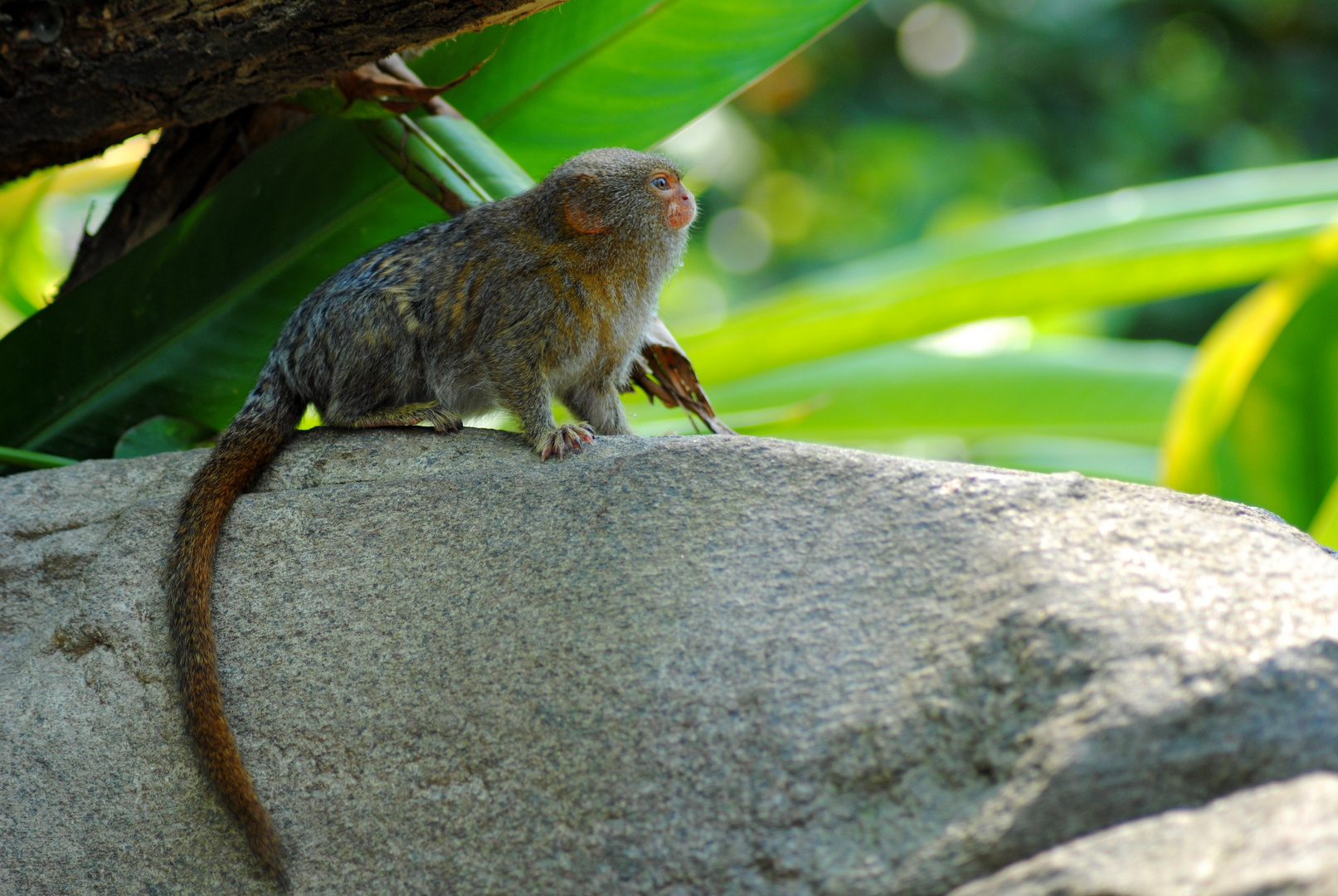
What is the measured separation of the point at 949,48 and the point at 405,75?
21.6ft

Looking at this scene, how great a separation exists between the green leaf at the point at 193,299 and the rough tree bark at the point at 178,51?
364 mm

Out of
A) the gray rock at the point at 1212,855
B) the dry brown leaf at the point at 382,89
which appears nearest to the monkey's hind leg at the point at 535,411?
the dry brown leaf at the point at 382,89

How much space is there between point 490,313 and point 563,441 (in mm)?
385

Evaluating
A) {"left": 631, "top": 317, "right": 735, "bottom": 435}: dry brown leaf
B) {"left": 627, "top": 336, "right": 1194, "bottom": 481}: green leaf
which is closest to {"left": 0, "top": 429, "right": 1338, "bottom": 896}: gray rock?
{"left": 631, "top": 317, "right": 735, "bottom": 435}: dry brown leaf

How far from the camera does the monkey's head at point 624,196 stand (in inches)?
90.7

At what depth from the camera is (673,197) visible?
2379mm

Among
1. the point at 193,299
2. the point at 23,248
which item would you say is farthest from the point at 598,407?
the point at 23,248

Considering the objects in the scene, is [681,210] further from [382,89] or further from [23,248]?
[23,248]

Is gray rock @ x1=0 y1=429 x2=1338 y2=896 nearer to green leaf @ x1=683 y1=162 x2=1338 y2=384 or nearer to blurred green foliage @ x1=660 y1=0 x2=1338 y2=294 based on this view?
green leaf @ x1=683 y1=162 x2=1338 y2=384

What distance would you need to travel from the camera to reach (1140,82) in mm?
8102

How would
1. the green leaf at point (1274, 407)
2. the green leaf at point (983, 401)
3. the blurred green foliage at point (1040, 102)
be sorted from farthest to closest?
the blurred green foliage at point (1040, 102) → the green leaf at point (983, 401) → the green leaf at point (1274, 407)

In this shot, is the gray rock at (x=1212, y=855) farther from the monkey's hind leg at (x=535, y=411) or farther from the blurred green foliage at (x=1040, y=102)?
the blurred green foliage at (x=1040, y=102)

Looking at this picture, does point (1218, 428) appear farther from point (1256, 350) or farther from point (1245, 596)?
point (1245, 596)

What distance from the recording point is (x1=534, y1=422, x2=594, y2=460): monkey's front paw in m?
2.00
